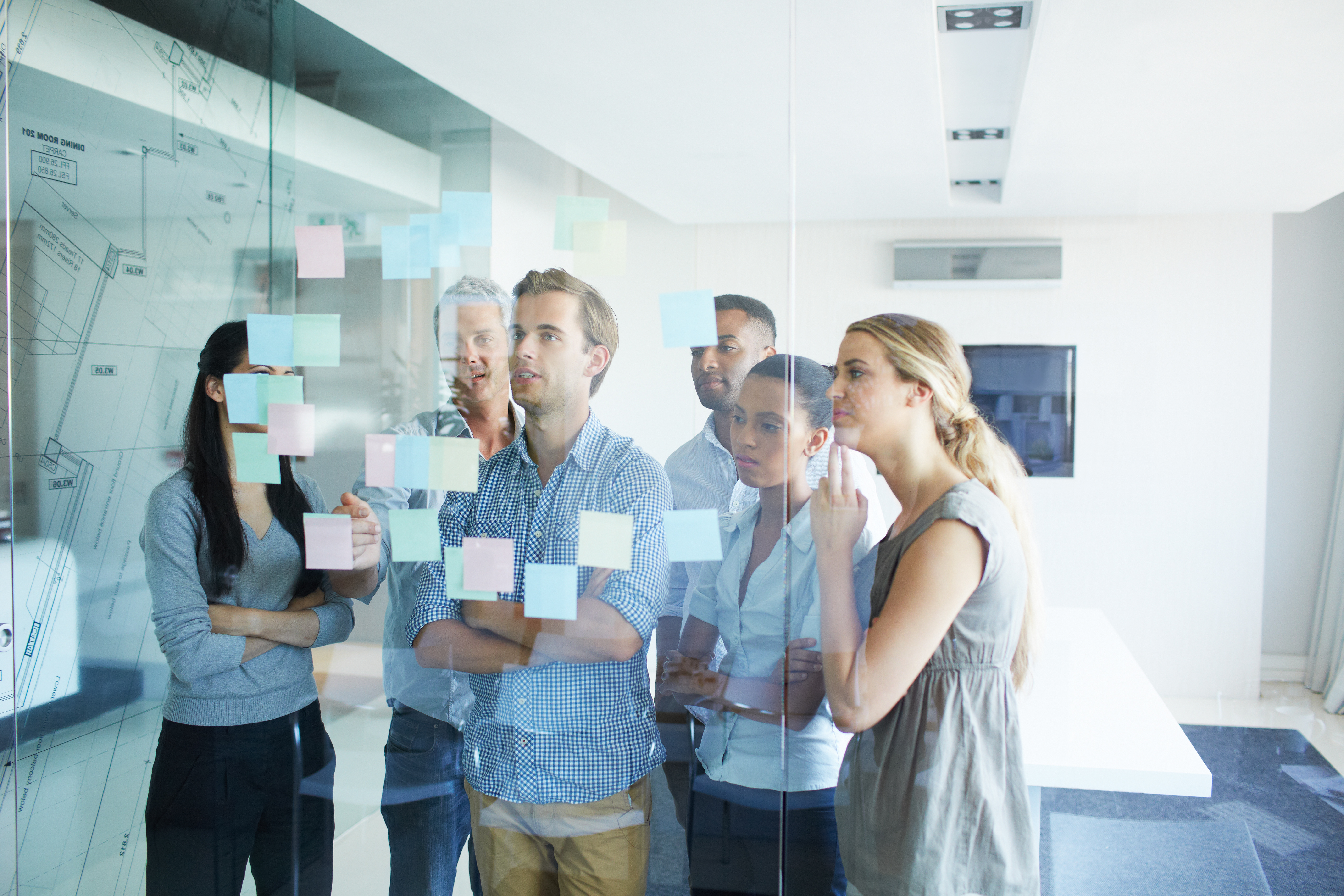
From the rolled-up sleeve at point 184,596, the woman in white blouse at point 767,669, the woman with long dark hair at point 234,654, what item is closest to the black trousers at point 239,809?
the woman with long dark hair at point 234,654

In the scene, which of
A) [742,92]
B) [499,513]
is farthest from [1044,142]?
[499,513]

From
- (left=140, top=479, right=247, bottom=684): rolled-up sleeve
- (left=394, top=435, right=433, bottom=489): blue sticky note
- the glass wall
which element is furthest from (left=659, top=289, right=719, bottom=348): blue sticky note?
(left=140, top=479, right=247, bottom=684): rolled-up sleeve

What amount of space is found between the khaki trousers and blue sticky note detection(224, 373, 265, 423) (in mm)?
968

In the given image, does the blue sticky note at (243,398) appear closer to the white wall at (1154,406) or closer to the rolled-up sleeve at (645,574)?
the rolled-up sleeve at (645,574)

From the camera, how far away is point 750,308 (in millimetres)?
1561

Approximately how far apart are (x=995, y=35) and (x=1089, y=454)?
33.0 inches

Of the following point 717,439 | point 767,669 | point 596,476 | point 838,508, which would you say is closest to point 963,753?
point 767,669

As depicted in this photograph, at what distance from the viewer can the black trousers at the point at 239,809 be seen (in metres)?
1.78

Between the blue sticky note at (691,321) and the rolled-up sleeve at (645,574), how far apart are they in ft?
0.93

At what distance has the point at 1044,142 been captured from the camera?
1.50 m

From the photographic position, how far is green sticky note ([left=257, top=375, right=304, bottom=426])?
1.78m

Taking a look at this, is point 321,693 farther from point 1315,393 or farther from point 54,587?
point 1315,393

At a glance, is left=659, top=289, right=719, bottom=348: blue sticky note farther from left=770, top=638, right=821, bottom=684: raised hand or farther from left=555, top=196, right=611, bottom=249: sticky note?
left=770, top=638, right=821, bottom=684: raised hand

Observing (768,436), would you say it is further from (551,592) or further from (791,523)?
(551,592)
